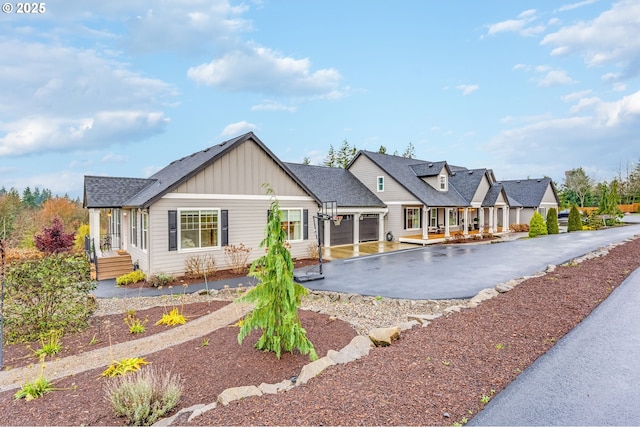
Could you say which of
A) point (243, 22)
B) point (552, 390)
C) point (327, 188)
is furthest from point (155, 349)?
point (327, 188)

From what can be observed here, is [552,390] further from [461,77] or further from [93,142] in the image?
[93,142]

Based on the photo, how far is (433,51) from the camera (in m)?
17.0

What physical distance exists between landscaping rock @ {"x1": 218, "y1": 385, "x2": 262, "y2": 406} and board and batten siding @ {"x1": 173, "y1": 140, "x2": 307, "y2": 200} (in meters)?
10.5

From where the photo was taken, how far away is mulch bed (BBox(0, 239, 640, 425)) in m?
3.25

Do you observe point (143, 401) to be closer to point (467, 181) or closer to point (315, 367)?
point (315, 367)

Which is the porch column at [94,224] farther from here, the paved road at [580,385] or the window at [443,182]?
the window at [443,182]

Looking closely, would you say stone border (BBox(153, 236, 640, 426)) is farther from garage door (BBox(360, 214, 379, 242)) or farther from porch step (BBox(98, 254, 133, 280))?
garage door (BBox(360, 214, 379, 242))

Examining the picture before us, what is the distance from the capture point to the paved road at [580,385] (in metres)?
3.26

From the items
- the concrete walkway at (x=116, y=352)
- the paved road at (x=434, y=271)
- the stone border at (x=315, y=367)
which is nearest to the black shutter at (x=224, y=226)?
the paved road at (x=434, y=271)

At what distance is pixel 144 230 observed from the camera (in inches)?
511

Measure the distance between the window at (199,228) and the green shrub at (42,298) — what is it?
5.57 metres

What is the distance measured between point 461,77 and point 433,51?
3294 millimetres

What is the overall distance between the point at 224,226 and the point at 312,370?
10.6 m

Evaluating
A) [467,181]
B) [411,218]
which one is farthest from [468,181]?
[411,218]
